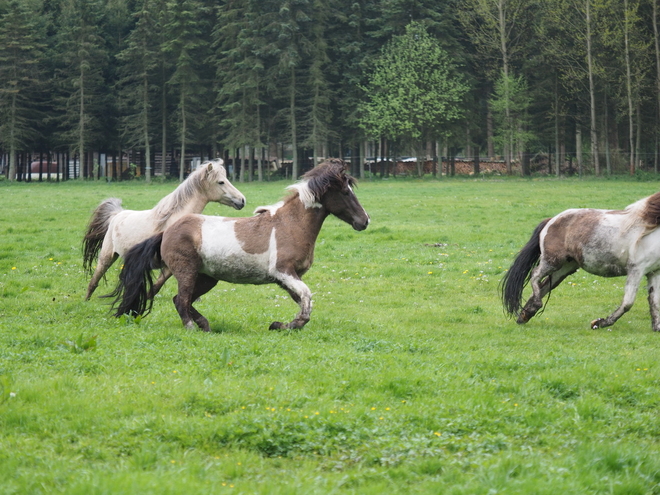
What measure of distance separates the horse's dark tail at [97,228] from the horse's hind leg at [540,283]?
259 inches

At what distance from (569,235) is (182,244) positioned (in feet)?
17.2

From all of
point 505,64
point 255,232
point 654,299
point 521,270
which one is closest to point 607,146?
point 505,64

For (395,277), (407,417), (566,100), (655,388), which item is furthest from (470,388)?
(566,100)

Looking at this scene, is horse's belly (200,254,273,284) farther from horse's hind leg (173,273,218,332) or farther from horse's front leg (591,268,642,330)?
horse's front leg (591,268,642,330)

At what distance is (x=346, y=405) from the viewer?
249 inches

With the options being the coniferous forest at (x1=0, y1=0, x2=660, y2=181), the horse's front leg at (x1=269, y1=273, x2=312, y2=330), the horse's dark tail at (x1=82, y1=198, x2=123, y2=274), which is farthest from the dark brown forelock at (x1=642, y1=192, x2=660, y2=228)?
the coniferous forest at (x1=0, y1=0, x2=660, y2=181)

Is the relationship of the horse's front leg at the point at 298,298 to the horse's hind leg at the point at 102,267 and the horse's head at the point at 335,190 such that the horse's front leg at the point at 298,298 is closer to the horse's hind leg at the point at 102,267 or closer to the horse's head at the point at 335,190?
the horse's head at the point at 335,190

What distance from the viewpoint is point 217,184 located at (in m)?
12.4

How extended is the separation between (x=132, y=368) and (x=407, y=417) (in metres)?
Result: 2.80

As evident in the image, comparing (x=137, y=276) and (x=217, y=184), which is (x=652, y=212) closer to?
(x=217, y=184)

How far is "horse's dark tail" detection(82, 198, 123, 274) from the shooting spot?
41.7 ft

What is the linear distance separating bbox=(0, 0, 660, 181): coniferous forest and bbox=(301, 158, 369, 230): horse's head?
147 feet

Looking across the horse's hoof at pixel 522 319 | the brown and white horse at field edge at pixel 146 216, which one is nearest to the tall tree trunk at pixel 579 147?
the horse's hoof at pixel 522 319

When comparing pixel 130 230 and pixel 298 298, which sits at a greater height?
pixel 130 230
